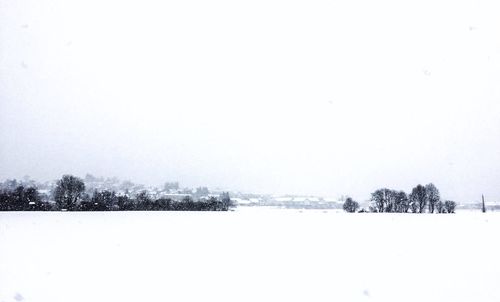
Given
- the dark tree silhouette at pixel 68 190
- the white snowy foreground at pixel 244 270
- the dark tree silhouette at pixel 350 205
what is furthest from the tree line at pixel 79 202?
the white snowy foreground at pixel 244 270

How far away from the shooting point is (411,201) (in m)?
83.9

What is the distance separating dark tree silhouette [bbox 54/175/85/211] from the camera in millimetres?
73438

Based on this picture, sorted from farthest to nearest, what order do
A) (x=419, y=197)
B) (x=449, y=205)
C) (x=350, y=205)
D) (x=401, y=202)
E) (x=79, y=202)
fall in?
1. (x=350, y=205)
2. (x=419, y=197)
3. (x=401, y=202)
4. (x=449, y=205)
5. (x=79, y=202)

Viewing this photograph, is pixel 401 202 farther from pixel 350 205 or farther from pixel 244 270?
→ pixel 244 270

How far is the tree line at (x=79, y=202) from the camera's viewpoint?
63625 mm

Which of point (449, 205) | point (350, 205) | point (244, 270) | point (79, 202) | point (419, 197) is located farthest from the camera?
point (350, 205)

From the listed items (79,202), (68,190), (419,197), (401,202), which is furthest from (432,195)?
(68,190)

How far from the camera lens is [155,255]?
41.4 ft

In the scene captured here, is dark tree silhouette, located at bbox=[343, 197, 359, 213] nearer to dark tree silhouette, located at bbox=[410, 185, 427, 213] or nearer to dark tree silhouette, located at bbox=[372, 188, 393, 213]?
dark tree silhouette, located at bbox=[372, 188, 393, 213]

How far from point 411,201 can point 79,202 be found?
58078 mm

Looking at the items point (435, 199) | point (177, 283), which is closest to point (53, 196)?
point (435, 199)

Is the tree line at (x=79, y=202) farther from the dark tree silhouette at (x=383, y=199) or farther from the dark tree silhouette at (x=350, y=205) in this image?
the dark tree silhouette at (x=383, y=199)

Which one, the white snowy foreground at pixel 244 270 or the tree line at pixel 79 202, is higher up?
the tree line at pixel 79 202

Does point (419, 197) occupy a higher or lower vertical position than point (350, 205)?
higher
